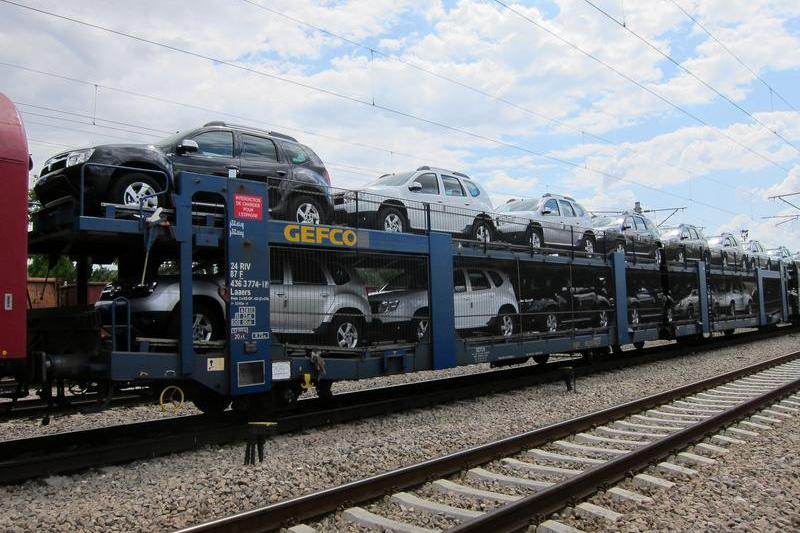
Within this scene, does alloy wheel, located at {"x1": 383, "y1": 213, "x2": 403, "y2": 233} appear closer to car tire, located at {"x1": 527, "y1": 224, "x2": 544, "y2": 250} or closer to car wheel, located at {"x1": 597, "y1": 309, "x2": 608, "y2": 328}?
car tire, located at {"x1": 527, "y1": 224, "x2": 544, "y2": 250}

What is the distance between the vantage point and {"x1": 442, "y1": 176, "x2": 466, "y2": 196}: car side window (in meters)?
12.7

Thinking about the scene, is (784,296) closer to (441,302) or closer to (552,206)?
(552,206)

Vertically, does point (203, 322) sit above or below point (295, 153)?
below

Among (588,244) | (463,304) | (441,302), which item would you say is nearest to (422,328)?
(441,302)

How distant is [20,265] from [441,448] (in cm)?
456

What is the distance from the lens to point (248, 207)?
7.51m

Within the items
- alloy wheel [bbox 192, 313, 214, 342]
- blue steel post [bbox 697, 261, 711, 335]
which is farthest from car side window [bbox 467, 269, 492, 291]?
blue steel post [bbox 697, 261, 711, 335]

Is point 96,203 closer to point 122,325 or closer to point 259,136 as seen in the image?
point 122,325

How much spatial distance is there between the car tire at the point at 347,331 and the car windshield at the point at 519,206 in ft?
26.6

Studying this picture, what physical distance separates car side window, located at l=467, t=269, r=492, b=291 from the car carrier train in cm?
4

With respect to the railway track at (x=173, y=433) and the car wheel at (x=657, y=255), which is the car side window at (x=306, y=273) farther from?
the car wheel at (x=657, y=255)

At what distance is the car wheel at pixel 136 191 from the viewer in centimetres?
695

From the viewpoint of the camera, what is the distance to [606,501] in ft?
17.3

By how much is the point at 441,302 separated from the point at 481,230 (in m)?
2.47
